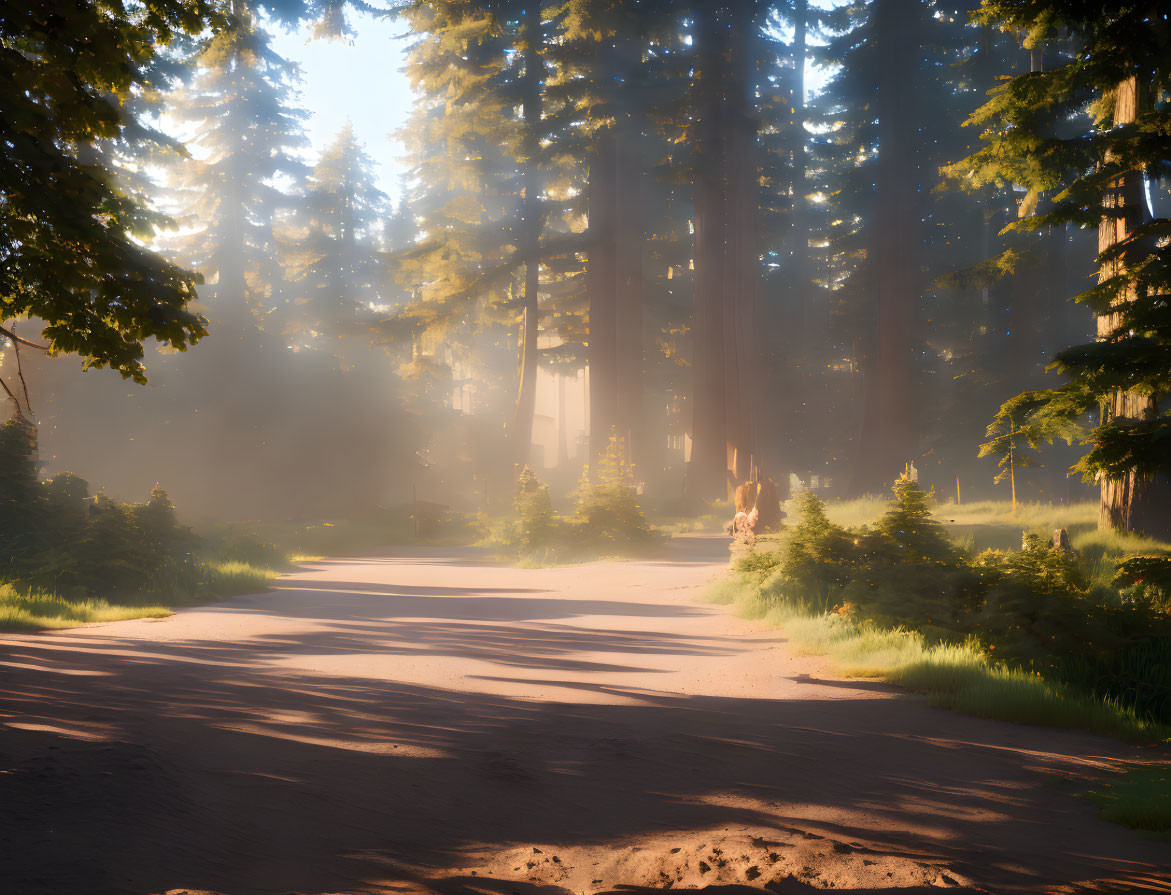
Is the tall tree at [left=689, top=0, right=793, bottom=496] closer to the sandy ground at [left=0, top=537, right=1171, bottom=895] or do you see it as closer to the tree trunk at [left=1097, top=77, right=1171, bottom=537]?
the tree trunk at [left=1097, top=77, right=1171, bottom=537]

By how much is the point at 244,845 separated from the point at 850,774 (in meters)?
3.59

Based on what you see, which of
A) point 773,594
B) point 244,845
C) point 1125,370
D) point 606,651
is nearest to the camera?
point 244,845

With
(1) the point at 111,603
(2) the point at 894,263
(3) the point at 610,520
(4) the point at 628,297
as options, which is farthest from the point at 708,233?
(1) the point at 111,603

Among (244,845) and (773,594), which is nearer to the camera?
(244,845)

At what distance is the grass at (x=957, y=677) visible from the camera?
6.47m

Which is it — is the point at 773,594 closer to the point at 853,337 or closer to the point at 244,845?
the point at 244,845

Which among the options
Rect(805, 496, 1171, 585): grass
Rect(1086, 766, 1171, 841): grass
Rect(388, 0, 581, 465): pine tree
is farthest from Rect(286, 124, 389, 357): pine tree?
Rect(1086, 766, 1171, 841): grass

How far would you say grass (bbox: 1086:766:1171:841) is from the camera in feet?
14.5

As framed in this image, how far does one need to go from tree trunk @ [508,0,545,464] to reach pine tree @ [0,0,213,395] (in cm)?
2638

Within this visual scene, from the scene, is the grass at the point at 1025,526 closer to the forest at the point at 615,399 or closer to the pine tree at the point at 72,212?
the forest at the point at 615,399

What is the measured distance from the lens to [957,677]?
291 inches

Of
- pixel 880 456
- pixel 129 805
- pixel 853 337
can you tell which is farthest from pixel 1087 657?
pixel 853 337

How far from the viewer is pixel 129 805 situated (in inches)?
165

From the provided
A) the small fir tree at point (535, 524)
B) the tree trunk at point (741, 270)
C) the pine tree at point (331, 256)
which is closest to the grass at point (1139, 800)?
the small fir tree at point (535, 524)
